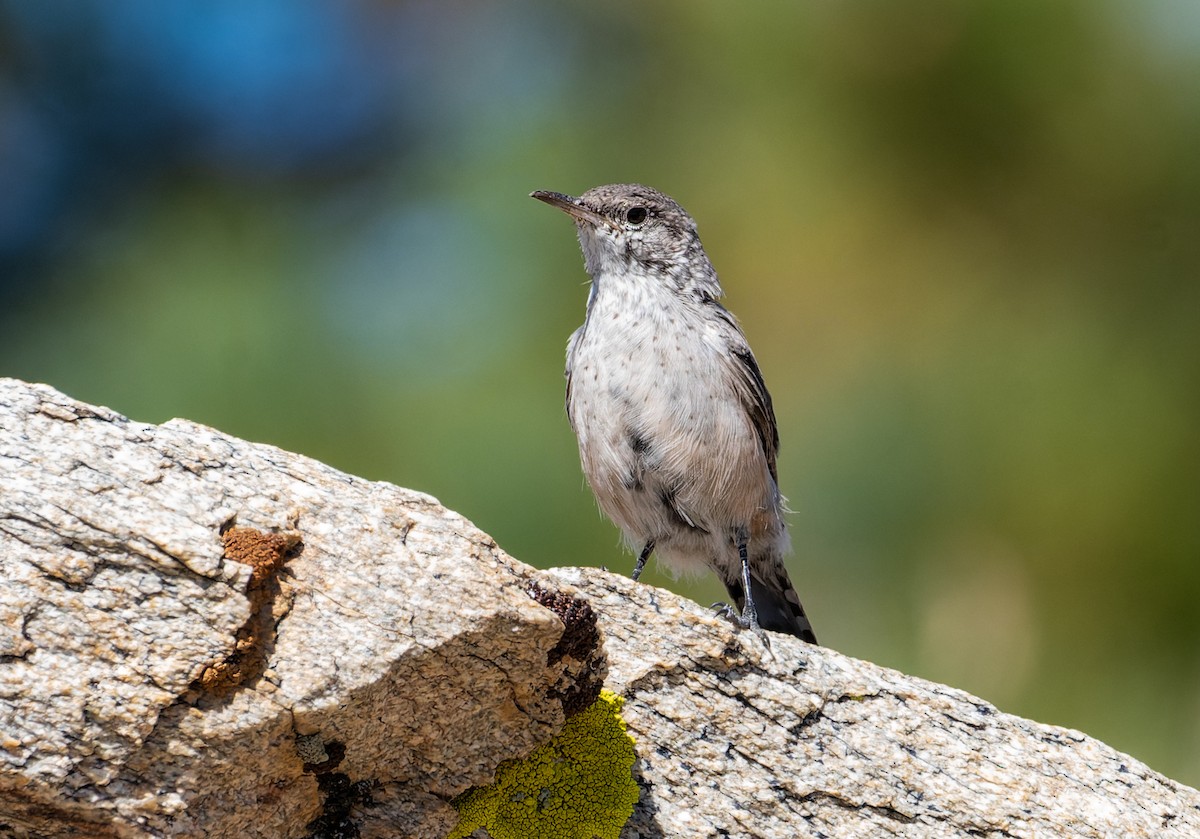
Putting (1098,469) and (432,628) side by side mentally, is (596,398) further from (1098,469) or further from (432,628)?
(1098,469)

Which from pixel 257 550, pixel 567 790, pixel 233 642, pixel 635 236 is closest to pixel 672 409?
pixel 635 236

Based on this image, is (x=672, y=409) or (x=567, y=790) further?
(x=672, y=409)

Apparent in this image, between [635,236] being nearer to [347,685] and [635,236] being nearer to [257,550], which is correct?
[257,550]

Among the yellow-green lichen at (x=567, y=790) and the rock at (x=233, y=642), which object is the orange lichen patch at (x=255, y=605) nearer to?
the rock at (x=233, y=642)

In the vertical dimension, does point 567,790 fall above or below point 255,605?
below

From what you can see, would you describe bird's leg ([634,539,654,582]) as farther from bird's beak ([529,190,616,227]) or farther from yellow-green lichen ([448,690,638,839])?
yellow-green lichen ([448,690,638,839])

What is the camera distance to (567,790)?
4.12 meters

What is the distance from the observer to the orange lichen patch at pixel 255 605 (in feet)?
11.2

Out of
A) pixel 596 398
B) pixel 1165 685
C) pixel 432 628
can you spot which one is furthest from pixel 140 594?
pixel 1165 685

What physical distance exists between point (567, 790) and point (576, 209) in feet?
12.3

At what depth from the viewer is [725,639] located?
4.66 metres

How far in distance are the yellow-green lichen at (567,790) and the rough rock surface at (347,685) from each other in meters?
0.11

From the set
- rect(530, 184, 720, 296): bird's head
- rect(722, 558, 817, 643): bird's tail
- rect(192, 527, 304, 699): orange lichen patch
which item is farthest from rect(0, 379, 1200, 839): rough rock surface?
rect(530, 184, 720, 296): bird's head

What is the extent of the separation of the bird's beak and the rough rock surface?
2.78 meters
